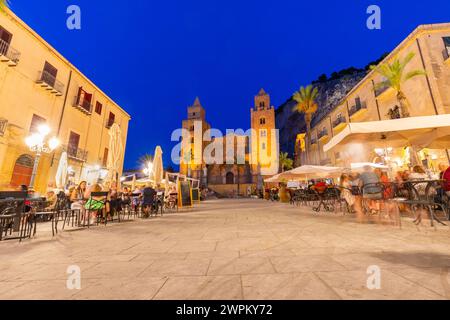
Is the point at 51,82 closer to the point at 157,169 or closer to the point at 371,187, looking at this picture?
the point at 157,169

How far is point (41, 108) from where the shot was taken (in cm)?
1363

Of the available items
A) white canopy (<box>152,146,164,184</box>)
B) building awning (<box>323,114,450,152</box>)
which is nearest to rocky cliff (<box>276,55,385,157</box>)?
building awning (<box>323,114,450,152</box>)

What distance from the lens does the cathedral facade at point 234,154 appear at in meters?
42.6

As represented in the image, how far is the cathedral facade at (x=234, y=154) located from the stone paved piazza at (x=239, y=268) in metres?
37.8

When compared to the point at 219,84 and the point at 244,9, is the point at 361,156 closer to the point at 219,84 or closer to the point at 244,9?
the point at 219,84

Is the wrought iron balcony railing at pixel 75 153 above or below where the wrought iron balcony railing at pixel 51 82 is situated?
below

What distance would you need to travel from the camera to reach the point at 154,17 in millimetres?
115625

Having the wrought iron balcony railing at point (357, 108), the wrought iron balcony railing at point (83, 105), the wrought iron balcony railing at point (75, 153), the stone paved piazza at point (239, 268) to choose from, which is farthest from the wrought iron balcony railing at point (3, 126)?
the wrought iron balcony railing at point (357, 108)

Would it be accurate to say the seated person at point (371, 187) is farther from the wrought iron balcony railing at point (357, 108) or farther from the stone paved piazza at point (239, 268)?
the wrought iron balcony railing at point (357, 108)

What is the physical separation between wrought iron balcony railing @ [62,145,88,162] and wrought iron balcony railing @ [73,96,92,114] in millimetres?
3160

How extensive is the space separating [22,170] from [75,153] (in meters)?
3.81

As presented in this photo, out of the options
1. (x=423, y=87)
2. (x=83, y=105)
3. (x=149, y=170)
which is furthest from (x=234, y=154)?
(x=423, y=87)

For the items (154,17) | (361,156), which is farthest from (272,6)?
(361,156)
